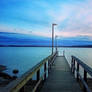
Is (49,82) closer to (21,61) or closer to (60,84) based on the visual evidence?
(60,84)

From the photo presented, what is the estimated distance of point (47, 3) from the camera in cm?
1227

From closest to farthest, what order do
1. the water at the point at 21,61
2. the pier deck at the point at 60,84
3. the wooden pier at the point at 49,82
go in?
1. the wooden pier at the point at 49,82
2. the pier deck at the point at 60,84
3. the water at the point at 21,61

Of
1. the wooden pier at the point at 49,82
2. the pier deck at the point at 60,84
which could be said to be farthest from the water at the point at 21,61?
the wooden pier at the point at 49,82

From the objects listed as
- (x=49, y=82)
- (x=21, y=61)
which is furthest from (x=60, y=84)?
(x=21, y=61)

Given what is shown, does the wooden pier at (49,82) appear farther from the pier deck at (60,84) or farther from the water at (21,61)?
the water at (21,61)

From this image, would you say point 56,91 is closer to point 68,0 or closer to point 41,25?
point 68,0

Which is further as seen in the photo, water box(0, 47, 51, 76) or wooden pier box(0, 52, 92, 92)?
water box(0, 47, 51, 76)

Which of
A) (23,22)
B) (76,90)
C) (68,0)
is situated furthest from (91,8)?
(23,22)

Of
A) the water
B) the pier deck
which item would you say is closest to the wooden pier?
the pier deck

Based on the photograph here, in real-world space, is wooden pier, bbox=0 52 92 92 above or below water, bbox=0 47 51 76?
above

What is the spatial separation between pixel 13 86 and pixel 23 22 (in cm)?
2967

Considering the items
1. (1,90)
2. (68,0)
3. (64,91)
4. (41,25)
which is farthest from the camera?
(41,25)

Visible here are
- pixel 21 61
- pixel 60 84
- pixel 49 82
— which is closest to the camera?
pixel 60 84

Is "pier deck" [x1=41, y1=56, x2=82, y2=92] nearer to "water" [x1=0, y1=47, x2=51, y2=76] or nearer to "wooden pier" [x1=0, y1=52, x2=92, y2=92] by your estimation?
"wooden pier" [x1=0, y1=52, x2=92, y2=92]
